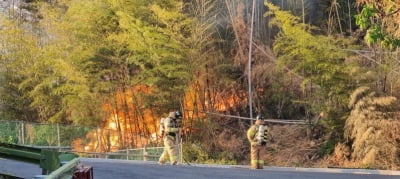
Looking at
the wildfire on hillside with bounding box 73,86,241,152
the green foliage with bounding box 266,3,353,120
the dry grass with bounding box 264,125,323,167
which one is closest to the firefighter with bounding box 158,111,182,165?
the dry grass with bounding box 264,125,323,167

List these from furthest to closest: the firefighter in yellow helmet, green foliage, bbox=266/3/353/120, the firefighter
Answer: green foliage, bbox=266/3/353/120 < the firefighter < the firefighter in yellow helmet

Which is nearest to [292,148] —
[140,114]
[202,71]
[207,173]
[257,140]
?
[202,71]

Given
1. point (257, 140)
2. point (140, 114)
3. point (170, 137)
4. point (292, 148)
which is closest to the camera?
point (257, 140)

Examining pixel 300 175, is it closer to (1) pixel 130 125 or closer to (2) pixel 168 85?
(2) pixel 168 85

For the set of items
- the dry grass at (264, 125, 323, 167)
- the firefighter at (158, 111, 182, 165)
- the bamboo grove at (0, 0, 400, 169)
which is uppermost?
the bamboo grove at (0, 0, 400, 169)

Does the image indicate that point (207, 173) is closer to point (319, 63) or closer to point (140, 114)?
point (319, 63)

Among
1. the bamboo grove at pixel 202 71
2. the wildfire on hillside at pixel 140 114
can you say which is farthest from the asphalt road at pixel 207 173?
the wildfire on hillside at pixel 140 114

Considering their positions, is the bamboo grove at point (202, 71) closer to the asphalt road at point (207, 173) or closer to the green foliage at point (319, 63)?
the green foliage at point (319, 63)

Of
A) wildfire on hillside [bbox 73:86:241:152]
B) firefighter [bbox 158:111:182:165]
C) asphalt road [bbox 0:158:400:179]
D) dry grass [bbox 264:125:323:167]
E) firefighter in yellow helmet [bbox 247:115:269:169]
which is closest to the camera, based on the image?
asphalt road [bbox 0:158:400:179]

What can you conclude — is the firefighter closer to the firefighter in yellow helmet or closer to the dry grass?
the firefighter in yellow helmet

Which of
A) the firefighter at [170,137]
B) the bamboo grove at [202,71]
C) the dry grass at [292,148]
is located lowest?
the dry grass at [292,148]

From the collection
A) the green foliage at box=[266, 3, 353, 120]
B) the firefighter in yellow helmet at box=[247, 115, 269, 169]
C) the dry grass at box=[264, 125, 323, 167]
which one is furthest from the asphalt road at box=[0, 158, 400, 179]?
the dry grass at box=[264, 125, 323, 167]

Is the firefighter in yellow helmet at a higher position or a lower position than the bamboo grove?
lower

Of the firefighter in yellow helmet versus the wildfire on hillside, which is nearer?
the firefighter in yellow helmet
